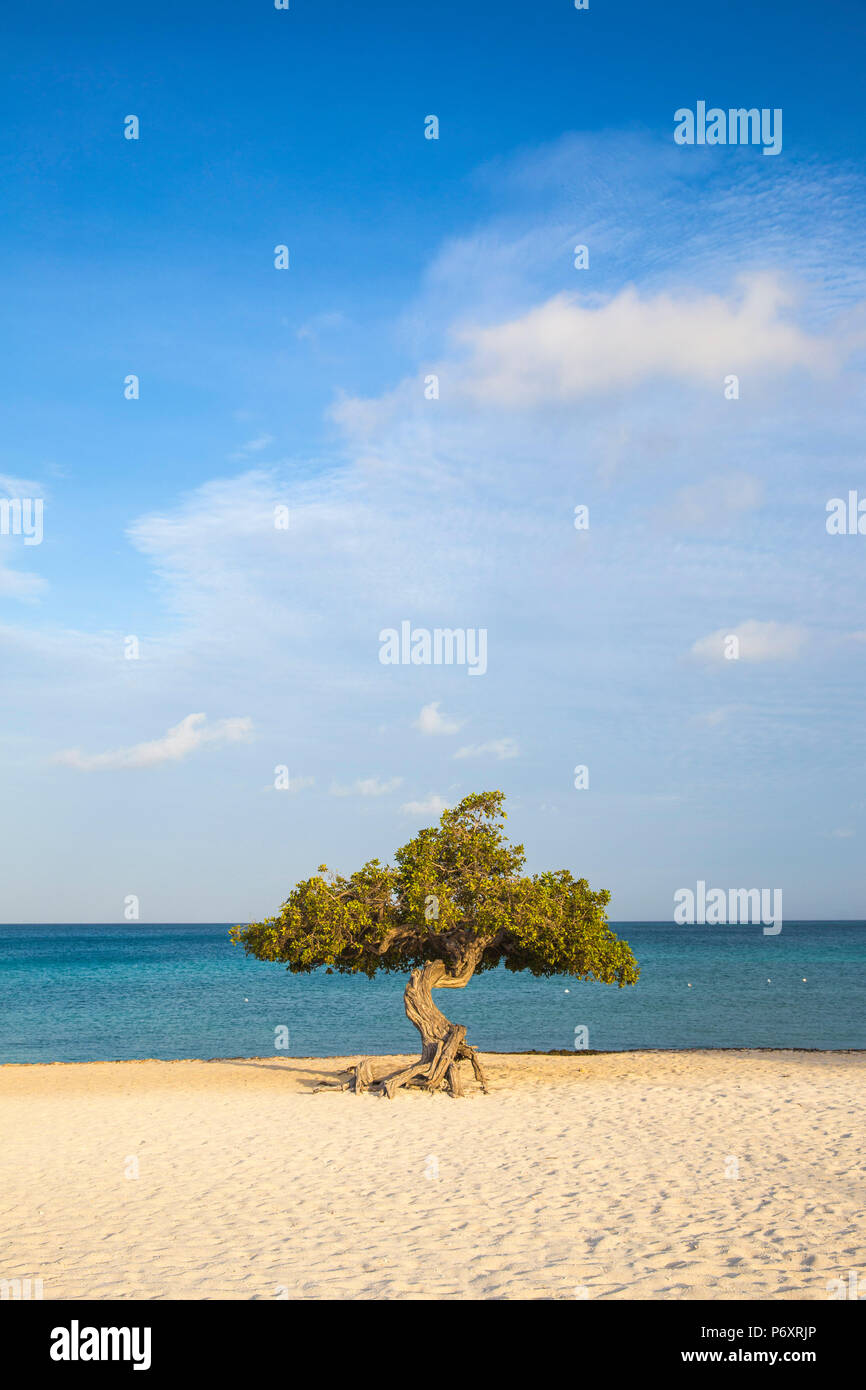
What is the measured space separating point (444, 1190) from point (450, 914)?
9.24m

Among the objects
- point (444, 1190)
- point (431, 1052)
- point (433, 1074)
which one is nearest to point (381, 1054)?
point (431, 1052)

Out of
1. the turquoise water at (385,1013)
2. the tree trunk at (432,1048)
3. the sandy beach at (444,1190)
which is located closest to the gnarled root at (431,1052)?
the tree trunk at (432,1048)

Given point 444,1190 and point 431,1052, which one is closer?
point 444,1190

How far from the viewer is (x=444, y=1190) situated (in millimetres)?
12562

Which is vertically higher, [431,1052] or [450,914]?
[450,914]

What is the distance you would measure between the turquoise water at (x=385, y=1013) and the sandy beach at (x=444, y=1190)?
11.5 meters

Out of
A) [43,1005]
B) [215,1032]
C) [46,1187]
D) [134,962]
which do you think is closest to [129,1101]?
[46,1187]

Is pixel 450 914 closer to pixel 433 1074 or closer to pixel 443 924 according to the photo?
pixel 443 924

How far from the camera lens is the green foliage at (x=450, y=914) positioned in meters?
22.0

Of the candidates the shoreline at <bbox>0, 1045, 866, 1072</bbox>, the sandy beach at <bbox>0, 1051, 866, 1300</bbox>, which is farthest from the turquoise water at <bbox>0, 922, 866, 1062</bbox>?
the sandy beach at <bbox>0, 1051, 866, 1300</bbox>

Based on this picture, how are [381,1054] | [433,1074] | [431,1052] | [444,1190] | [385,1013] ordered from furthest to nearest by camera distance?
[385,1013]
[381,1054]
[431,1052]
[433,1074]
[444,1190]
